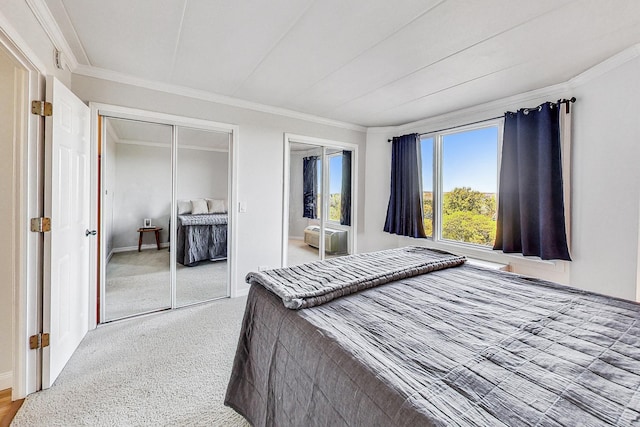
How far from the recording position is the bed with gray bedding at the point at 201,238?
3.12 metres

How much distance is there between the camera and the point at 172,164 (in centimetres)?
297

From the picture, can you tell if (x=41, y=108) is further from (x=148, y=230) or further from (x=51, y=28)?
(x=148, y=230)

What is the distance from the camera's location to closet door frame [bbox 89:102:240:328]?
2.55m

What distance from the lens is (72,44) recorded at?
82.8 inches

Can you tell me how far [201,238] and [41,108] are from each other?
1.84 m

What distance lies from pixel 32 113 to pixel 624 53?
4.18 meters

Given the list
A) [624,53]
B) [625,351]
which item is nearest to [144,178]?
[625,351]

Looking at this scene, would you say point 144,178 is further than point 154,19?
Yes

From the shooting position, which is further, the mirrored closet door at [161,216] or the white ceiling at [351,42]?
the mirrored closet door at [161,216]

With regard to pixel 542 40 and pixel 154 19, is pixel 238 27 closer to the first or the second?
pixel 154 19

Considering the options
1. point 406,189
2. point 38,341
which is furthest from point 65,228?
point 406,189

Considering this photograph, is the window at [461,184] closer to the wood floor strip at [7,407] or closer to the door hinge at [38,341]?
the door hinge at [38,341]

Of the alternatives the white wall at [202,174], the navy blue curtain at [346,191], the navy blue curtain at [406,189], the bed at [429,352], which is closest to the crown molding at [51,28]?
the white wall at [202,174]

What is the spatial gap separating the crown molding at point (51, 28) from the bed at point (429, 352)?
2.09m
